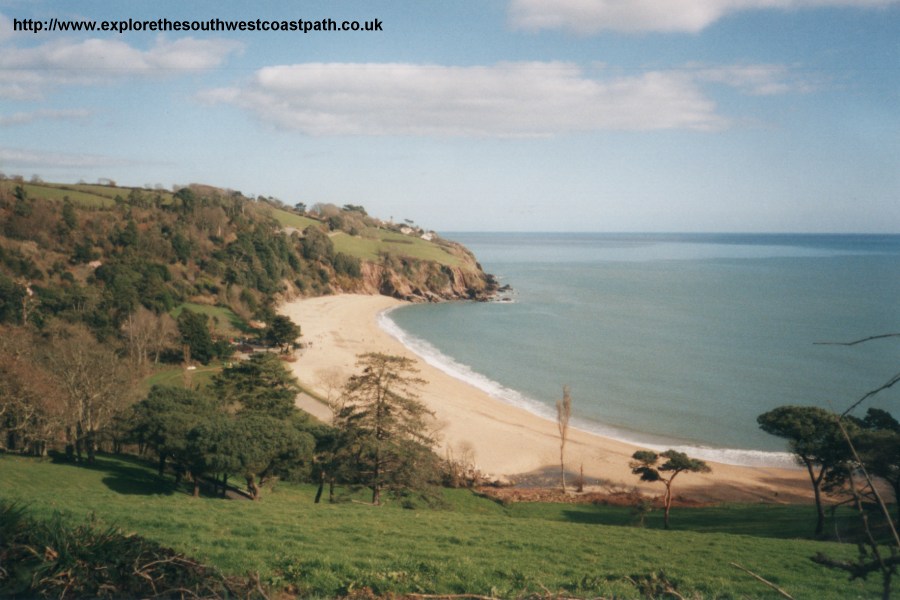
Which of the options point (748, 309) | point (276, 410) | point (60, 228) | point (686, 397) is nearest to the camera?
point (276, 410)

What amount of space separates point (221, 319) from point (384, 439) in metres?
42.7

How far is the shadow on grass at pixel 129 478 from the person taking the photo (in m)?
16.1

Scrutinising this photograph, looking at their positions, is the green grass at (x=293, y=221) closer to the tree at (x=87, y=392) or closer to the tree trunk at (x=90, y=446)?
the tree at (x=87, y=392)

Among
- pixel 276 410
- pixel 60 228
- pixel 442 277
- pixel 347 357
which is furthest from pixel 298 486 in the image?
pixel 442 277

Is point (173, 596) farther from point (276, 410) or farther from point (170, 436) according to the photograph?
point (276, 410)

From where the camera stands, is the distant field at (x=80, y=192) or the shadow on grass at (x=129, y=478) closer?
the shadow on grass at (x=129, y=478)

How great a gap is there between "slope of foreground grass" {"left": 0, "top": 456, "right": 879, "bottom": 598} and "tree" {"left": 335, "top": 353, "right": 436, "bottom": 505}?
3.95 metres

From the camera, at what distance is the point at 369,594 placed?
486 cm

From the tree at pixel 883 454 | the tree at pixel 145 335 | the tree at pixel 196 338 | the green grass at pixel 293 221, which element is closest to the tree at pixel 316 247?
the green grass at pixel 293 221

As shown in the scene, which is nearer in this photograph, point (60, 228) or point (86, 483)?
point (86, 483)

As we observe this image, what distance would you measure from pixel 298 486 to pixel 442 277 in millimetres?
76938

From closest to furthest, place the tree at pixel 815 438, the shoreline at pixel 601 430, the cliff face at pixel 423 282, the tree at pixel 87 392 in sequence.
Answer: the tree at pixel 815 438
the tree at pixel 87 392
the shoreline at pixel 601 430
the cliff face at pixel 423 282

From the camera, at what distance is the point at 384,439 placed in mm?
17094

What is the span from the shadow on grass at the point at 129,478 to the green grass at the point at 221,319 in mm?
30101
